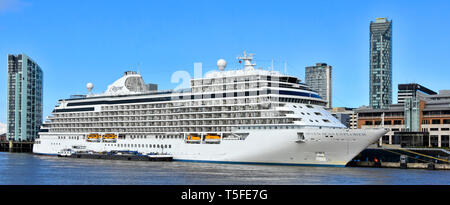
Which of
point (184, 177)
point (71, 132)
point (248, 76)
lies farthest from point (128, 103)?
point (184, 177)

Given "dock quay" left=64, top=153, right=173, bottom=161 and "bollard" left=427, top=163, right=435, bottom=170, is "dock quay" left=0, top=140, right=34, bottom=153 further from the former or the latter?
"bollard" left=427, top=163, right=435, bottom=170

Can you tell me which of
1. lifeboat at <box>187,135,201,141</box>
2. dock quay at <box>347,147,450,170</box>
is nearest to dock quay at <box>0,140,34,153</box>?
lifeboat at <box>187,135,201,141</box>

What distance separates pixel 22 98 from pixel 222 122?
137797 mm

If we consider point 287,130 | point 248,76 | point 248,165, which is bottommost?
point 248,165

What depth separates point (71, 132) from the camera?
295 ft

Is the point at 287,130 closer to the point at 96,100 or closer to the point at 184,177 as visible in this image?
the point at 184,177

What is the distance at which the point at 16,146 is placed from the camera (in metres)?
157

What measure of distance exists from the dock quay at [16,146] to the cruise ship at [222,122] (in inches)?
2533

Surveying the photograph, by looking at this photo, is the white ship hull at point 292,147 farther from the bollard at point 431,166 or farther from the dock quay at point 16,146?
the dock quay at point 16,146

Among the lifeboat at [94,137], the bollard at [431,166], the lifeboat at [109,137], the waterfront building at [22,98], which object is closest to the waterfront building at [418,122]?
the bollard at [431,166]

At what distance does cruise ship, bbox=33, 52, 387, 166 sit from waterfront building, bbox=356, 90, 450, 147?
138 feet
